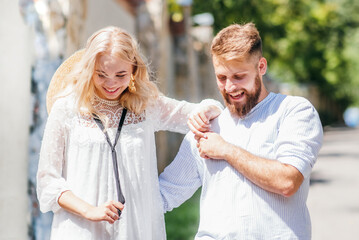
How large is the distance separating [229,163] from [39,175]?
0.87 metres

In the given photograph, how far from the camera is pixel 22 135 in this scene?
213 inches

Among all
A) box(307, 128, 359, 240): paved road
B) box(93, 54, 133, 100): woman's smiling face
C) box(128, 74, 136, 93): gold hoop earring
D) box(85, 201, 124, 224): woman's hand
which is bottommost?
box(307, 128, 359, 240): paved road

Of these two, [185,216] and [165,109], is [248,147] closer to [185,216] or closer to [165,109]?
[165,109]

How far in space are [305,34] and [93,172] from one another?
25354mm

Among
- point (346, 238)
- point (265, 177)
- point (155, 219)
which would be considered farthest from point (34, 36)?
point (346, 238)

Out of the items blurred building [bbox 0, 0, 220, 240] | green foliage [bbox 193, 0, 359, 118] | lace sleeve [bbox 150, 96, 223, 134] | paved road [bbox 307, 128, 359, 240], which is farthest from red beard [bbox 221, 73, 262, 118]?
paved road [bbox 307, 128, 359, 240]

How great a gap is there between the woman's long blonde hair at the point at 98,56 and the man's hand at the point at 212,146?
34cm

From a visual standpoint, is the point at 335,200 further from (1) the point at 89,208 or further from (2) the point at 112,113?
(1) the point at 89,208

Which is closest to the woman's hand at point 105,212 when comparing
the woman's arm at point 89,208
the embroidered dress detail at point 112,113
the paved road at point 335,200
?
the woman's arm at point 89,208

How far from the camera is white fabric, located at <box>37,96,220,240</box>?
8.20 ft

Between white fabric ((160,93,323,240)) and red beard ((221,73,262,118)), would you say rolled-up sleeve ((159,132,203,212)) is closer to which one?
white fabric ((160,93,323,240))

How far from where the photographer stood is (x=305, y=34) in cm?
2664

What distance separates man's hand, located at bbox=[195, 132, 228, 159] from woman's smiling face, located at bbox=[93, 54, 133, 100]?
457 mm

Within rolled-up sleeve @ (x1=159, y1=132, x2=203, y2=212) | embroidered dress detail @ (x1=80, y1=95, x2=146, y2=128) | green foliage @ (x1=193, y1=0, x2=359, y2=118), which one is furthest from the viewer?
green foliage @ (x1=193, y1=0, x2=359, y2=118)
